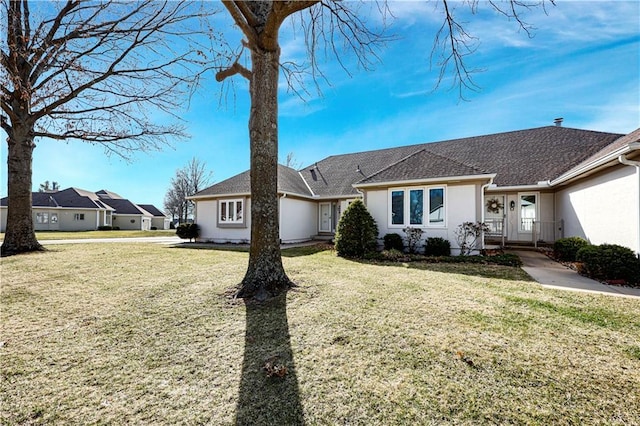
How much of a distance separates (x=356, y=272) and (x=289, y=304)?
10.1ft

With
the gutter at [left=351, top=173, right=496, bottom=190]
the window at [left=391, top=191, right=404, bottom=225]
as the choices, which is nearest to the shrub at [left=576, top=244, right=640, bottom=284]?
the gutter at [left=351, top=173, right=496, bottom=190]

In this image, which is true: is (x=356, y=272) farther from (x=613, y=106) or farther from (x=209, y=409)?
(x=613, y=106)

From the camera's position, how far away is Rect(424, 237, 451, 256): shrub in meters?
9.96

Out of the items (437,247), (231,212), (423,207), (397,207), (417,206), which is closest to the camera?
(437,247)

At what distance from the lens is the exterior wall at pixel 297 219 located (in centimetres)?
1478

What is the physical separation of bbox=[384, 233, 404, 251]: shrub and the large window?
65 cm

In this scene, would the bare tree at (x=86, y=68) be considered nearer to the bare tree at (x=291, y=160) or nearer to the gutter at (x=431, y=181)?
the gutter at (x=431, y=181)

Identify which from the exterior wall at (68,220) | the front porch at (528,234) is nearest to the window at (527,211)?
the front porch at (528,234)

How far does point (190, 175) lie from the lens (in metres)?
42.3

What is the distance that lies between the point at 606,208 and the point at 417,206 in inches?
216

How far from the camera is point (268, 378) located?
256cm

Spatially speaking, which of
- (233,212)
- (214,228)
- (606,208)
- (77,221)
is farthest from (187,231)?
(77,221)

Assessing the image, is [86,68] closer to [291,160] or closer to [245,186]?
[245,186]

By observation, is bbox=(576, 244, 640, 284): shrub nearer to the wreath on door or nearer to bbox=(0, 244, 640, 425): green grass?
bbox=(0, 244, 640, 425): green grass
